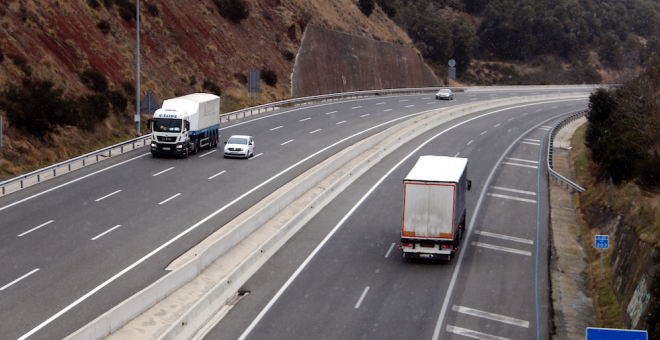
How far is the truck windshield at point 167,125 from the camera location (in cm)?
3549

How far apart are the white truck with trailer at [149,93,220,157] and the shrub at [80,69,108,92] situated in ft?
21.6

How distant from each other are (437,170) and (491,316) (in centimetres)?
685

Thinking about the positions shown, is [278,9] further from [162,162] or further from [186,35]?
[162,162]

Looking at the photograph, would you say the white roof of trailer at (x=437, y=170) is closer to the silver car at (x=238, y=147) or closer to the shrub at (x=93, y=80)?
the silver car at (x=238, y=147)

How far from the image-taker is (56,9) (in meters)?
44.5

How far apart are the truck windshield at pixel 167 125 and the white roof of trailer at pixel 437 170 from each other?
15920 millimetres

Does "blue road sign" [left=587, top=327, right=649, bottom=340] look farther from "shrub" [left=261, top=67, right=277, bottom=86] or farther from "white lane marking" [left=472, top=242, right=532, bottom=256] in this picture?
"shrub" [left=261, top=67, right=277, bottom=86]

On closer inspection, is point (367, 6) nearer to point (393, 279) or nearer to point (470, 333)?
point (393, 279)

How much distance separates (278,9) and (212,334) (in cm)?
6087

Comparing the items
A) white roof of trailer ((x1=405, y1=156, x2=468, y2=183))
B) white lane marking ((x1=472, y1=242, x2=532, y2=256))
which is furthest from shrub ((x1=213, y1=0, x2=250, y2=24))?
white lane marking ((x1=472, y1=242, x2=532, y2=256))

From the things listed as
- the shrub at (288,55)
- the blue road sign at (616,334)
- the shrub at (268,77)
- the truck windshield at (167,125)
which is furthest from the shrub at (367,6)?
the blue road sign at (616,334)

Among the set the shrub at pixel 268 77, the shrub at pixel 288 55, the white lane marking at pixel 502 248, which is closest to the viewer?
the white lane marking at pixel 502 248

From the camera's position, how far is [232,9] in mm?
65500

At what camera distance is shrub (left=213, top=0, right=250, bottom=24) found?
6512cm
